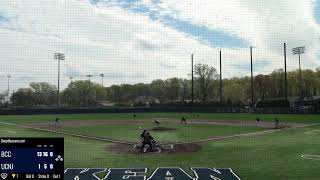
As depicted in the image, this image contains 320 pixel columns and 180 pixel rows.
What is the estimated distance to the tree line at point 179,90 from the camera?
101 meters

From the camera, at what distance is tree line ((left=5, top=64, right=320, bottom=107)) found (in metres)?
101

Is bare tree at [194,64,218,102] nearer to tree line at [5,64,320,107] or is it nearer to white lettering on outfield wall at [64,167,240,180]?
tree line at [5,64,320,107]

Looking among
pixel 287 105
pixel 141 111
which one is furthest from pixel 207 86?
pixel 287 105

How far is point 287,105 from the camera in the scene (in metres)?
61.0

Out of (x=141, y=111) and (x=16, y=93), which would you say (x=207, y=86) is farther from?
(x=16, y=93)

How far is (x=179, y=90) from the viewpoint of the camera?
5000 inches

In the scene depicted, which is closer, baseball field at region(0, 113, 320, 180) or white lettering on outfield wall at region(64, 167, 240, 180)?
white lettering on outfield wall at region(64, 167, 240, 180)

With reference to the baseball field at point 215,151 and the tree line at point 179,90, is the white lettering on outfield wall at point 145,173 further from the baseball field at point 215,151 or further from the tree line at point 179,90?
the tree line at point 179,90

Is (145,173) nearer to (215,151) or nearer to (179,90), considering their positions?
(215,151)
